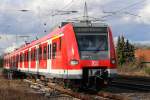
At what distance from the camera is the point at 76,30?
68.5 feet

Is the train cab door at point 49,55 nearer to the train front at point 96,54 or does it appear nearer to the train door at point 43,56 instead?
the train door at point 43,56

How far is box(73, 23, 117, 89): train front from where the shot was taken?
20078 millimetres

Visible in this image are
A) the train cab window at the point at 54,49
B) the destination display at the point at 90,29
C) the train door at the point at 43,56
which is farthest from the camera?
the train door at the point at 43,56

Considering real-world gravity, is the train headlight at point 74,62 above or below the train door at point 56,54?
below

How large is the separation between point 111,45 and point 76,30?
1.81 m

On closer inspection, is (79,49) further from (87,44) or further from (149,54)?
(149,54)

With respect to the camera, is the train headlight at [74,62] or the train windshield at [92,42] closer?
the train headlight at [74,62]

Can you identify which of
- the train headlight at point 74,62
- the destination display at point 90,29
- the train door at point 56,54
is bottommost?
the train headlight at point 74,62

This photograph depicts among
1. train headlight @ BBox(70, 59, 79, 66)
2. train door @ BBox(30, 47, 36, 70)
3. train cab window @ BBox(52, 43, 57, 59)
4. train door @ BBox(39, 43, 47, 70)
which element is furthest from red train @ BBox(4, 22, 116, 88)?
train door @ BBox(30, 47, 36, 70)

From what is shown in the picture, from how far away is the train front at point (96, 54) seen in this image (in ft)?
65.9

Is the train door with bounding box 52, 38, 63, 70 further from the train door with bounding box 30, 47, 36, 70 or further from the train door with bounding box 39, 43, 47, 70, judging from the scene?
the train door with bounding box 30, 47, 36, 70

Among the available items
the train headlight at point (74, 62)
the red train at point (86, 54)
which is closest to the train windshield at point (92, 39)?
the red train at point (86, 54)

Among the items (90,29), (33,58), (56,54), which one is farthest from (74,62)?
(33,58)

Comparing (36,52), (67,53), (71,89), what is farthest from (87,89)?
(36,52)
